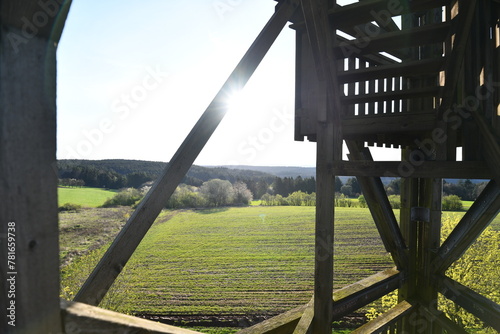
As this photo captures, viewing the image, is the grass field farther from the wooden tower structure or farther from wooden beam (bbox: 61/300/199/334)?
wooden beam (bbox: 61/300/199/334)

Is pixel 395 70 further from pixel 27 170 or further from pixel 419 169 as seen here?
pixel 27 170

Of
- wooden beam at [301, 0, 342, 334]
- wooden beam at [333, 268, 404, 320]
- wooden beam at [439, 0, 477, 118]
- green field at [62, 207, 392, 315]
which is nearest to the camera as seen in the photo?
wooden beam at [439, 0, 477, 118]

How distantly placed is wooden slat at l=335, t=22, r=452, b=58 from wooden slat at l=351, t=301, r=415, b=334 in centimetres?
243

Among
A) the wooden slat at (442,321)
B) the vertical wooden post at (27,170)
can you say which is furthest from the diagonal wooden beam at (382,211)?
the vertical wooden post at (27,170)

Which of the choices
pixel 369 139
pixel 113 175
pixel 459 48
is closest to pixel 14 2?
pixel 459 48

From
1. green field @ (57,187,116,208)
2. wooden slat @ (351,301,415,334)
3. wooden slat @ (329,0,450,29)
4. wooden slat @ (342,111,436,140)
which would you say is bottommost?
green field @ (57,187,116,208)

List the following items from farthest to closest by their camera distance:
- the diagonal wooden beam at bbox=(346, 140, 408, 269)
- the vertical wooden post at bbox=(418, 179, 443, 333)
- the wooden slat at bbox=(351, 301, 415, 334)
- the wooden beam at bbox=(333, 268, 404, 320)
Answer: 1. the vertical wooden post at bbox=(418, 179, 443, 333)
2. the diagonal wooden beam at bbox=(346, 140, 408, 269)
3. the wooden slat at bbox=(351, 301, 415, 334)
4. the wooden beam at bbox=(333, 268, 404, 320)

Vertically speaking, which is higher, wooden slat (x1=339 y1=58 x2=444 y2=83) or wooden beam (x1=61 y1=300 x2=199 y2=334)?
wooden slat (x1=339 y1=58 x2=444 y2=83)

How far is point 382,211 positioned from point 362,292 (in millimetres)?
920

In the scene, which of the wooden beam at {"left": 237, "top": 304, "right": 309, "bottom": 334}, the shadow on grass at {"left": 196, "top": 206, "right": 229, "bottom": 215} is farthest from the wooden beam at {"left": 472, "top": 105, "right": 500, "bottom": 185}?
the shadow on grass at {"left": 196, "top": 206, "right": 229, "bottom": 215}

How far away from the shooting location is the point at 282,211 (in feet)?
168

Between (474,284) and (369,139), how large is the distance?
12020mm

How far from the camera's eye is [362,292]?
10.3ft

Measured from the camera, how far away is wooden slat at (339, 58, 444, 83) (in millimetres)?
2295
